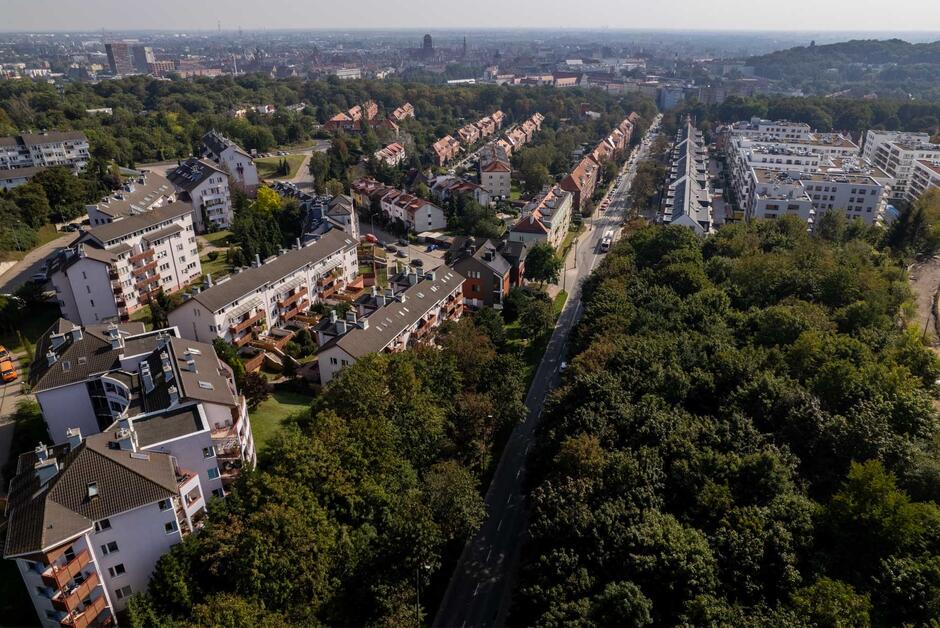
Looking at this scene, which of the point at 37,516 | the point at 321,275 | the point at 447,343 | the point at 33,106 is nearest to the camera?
the point at 37,516

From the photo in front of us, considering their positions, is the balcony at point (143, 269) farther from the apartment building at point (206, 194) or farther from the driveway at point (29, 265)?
the apartment building at point (206, 194)

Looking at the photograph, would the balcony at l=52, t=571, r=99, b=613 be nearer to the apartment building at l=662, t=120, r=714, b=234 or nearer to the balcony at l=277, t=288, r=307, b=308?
the balcony at l=277, t=288, r=307, b=308

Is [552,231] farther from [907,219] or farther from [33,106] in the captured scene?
[33,106]

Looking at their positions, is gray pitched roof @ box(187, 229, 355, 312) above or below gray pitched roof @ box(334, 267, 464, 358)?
above

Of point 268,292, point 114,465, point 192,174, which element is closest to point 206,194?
point 192,174

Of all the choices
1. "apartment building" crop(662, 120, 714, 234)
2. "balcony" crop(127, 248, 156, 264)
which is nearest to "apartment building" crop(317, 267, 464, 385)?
"balcony" crop(127, 248, 156, 264)

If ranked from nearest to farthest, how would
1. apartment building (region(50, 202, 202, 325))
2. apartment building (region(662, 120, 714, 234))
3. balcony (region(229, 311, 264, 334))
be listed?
1. balcony (region(229, 311, 264, 334))
2. apartment building (region(50, 202, 202, 325))
3. apartment building (region(662, 120, 714, 234))

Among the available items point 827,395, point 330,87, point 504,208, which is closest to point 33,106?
point 330,87

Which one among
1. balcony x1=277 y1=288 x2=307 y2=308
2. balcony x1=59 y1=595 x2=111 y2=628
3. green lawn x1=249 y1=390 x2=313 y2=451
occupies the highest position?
balcony x1=277 y1=288 x2=307 y2=308

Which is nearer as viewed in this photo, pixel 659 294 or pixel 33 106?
pixel 659 294
